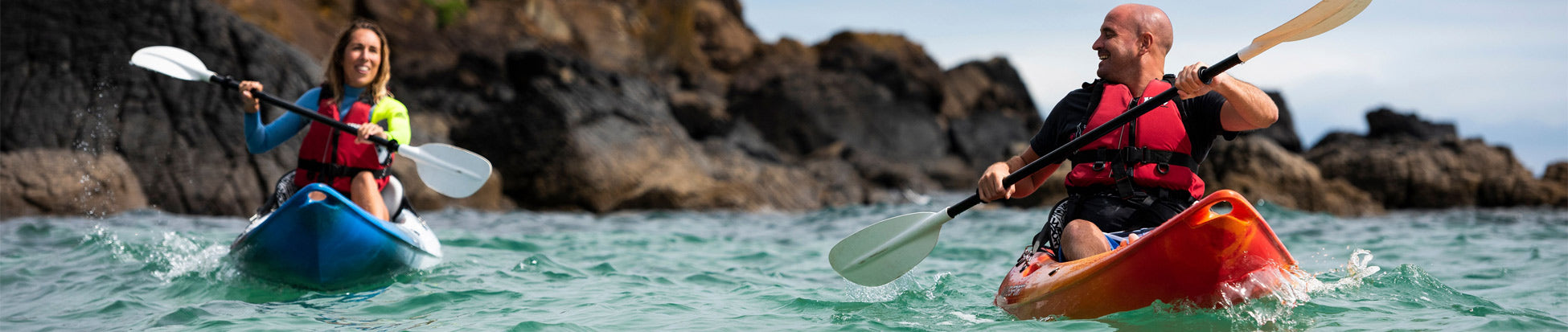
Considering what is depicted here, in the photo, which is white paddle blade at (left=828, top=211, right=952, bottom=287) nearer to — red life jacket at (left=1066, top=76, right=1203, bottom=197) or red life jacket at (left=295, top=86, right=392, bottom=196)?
red life jacket at (left=1066, top=76, right=1203, bottom=197)

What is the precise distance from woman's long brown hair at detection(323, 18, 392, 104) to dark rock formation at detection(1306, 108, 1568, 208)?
48.1 ft

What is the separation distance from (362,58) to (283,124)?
21.6 inches

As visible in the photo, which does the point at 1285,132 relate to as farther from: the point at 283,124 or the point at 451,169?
the point at 283,124

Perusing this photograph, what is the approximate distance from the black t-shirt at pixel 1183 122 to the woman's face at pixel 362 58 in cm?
314

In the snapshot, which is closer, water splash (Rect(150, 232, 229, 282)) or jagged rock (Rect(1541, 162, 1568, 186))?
water splash (Rect(150, 232, 229, 282))

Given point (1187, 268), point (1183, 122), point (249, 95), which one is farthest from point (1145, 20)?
point (249, 95)

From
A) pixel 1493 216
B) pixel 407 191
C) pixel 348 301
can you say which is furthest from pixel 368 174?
pixel 1493 216

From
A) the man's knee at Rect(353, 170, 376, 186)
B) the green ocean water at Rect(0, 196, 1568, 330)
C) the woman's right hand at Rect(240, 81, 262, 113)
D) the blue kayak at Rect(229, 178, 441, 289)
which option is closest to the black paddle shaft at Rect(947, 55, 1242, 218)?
the green ocean water at Rect(0, 196, 1568, 330)

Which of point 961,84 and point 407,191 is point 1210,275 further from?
point 961,84

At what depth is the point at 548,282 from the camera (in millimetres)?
5012

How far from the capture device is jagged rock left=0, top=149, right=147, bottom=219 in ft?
28.9

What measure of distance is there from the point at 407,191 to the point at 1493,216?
13198 millimetres

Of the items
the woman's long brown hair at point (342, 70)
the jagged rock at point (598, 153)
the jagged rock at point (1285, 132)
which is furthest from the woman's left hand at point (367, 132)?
the jagged rock at point (1285, 132)

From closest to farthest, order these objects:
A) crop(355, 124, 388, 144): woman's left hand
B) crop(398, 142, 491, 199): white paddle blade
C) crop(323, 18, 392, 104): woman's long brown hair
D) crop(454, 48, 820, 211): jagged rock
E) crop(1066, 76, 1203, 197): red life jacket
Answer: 1. crop(1066, 76, 1203, 197): red life jacket
2. crop(355, 124, 388, 144): woman's left hand
3. crop(323, 18, 392, 104): woman's long brown hair
4. crop(398, 142, 491, 199): white paddle blade
5. crop(454, 48, 820, 211): jagged rock
